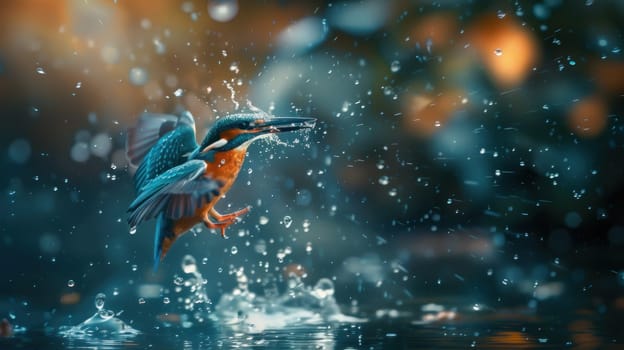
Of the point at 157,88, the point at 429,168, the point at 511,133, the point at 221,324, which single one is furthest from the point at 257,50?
the point at 221,324

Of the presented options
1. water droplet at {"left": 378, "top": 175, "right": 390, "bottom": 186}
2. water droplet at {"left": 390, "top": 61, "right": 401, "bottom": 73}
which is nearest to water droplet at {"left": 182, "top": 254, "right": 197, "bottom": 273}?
water droplet at {"left": 378, "top": 175, "right": 390, "bottom": 186}

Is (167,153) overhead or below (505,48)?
below

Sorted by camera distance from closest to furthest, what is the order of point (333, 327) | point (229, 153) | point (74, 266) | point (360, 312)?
point (229, 153) < point (333, 327) < point (360, 312) < point (74, 266)

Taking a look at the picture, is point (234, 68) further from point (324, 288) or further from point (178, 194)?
point (178, 194)

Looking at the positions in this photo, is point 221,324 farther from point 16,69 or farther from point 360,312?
point 16,69

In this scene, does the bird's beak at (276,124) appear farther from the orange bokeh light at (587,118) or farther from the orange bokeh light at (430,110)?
the orange bokeh light at (587,118)

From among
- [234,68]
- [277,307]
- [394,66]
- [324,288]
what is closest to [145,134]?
[277,307]
